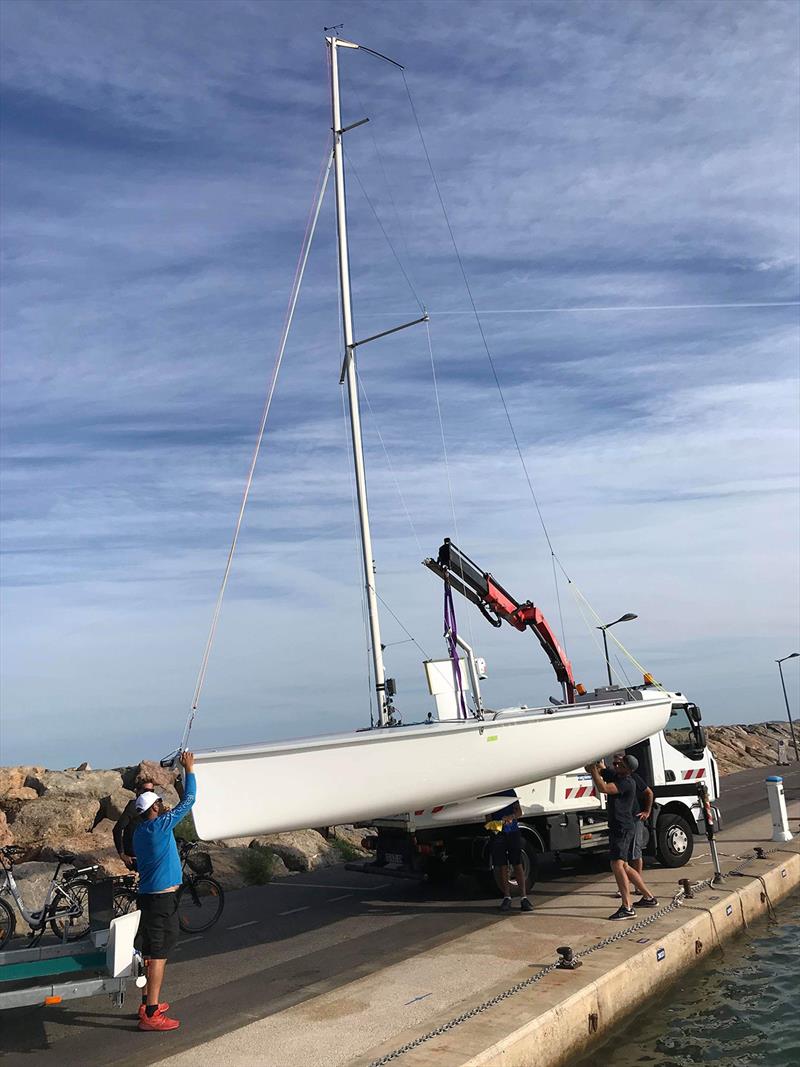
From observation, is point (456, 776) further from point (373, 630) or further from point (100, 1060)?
point (100, 1060)

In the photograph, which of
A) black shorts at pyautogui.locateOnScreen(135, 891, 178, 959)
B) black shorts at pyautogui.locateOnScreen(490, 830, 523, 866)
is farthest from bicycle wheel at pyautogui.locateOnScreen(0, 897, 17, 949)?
black shorts at pyautogui.locateOnScreen(490, 830, 523, 866)

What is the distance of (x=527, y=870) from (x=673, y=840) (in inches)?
103

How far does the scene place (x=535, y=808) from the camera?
11984mm

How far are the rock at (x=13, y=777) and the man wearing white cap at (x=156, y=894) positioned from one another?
1449 cm

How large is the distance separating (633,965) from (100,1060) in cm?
439

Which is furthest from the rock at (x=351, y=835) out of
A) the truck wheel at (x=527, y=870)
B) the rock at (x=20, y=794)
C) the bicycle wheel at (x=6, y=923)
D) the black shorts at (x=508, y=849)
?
the bicycle wheel at (x=6, y=923)

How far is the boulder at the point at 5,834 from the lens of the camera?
16203 millimetres

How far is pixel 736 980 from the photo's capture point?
8695 mm

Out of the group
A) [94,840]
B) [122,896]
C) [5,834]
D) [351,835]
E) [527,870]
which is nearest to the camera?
[122,896]

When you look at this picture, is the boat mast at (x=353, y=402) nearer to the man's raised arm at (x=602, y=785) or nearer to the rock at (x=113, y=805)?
the man's raised arm at (x=602, y=785)

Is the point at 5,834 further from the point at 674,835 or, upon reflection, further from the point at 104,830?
the point at 674,835

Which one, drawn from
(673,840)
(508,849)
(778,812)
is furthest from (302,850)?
(778,812)

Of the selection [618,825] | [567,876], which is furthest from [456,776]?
[567,876]

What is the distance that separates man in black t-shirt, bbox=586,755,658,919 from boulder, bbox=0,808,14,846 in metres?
11.5
